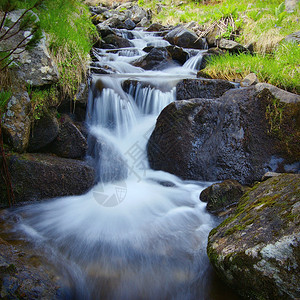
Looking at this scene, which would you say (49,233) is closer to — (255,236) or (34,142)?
(34,142)

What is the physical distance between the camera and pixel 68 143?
12.2 ft

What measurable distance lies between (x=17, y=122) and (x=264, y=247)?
3.17m

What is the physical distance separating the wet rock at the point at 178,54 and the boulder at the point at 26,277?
8518 millimetres

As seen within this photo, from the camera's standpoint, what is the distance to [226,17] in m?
10.4

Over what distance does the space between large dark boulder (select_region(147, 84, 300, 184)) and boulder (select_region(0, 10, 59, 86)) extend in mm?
2120

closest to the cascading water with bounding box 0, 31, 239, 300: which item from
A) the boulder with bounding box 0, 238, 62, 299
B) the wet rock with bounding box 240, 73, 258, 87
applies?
the boulder with bounding box 0, 238, 62, 299

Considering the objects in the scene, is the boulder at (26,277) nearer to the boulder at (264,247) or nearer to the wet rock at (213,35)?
the boulder at (264,247)

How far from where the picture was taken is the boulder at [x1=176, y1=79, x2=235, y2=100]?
522cm

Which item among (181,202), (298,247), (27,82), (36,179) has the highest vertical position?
(27,82)

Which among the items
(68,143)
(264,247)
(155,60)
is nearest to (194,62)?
(155,60)

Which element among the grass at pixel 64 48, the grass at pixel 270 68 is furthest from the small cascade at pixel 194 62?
the grass at pixel 64 48

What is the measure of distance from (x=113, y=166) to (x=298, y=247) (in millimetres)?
3093

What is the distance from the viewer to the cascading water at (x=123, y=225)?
76.1 inches

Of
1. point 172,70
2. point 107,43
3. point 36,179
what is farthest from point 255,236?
point 107,43
